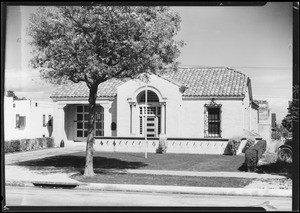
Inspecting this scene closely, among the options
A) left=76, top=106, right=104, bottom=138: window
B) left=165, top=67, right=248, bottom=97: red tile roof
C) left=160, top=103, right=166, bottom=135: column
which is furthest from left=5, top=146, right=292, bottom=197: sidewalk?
left=165, top=67, right=248, bottom=97: red tile roof

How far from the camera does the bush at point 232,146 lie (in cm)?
1410

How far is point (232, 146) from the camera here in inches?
568

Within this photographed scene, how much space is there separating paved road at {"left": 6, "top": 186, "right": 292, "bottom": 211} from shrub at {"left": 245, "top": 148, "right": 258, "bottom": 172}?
2.65 metres

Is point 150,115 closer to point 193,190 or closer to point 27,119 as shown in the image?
point 193,190

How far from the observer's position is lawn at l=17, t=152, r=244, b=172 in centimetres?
1261

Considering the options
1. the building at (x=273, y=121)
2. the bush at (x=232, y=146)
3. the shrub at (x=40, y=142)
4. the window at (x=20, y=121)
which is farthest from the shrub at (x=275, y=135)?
the window at (x=20, y=121)

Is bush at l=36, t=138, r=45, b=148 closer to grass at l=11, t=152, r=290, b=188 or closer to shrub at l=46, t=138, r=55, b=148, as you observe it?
shrub at l=46, t=138, r=55, b=148

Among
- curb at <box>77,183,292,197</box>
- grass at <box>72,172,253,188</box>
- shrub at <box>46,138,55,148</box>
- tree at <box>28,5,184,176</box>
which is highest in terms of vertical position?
tree at <box>28,5,184,176</box>

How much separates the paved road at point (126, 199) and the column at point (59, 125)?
148 centimetres

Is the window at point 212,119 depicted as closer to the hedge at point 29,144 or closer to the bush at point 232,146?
the bush at point 232,146

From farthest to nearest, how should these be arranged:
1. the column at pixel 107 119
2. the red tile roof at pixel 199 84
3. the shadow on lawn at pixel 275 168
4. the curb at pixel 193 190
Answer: the column at pixel 107 119 → the shadow on lawn at pixel 275 168 → the red tile roof at pixel 199 84 → the curb at pixel 193 190

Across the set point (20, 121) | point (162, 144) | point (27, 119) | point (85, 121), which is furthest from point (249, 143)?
point (20, 121)

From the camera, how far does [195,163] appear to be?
45.2ft

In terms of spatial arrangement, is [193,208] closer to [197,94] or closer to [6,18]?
[6,18]
